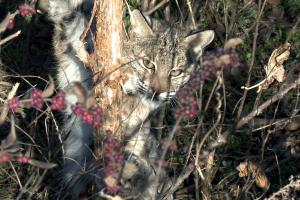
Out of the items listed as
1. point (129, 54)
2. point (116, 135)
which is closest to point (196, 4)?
point (129, 54)

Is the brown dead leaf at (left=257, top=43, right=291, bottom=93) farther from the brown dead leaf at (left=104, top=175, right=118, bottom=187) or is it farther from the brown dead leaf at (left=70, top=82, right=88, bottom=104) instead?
the brown dead leaf at (left=70, top=82, right=88, bottom=104)

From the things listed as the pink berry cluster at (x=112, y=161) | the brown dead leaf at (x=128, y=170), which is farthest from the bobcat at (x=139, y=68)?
the pink berry cluster at (x=112, y=161)

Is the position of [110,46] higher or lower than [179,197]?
higher

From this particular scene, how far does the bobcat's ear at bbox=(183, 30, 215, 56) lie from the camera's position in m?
3.93

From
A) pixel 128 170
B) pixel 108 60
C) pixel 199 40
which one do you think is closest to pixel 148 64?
pixel 199 40

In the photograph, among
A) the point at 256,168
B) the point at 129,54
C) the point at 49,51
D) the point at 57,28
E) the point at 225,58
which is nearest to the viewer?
the point at 225,58

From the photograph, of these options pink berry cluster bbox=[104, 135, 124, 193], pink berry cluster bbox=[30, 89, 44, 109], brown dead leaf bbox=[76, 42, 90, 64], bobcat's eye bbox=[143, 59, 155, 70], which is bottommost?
bobcat's eye bbox=[143, 59, 155, 70]

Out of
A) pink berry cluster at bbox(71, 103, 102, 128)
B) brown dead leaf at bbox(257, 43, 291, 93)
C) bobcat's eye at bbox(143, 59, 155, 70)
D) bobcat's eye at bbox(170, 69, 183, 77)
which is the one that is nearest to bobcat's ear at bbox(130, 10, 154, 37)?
bobcat's eye at bbox(143, 59, 155, 70)

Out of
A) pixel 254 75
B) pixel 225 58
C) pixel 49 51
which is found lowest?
pixel 254 75

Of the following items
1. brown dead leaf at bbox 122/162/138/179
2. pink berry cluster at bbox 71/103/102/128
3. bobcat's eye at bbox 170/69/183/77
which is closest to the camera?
pink berry cluster at bbox 71/103/102/128

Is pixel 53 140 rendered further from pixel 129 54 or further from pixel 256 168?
pixel 256 168

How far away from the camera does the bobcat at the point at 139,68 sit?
12.4 feet

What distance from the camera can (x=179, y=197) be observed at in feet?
13.1

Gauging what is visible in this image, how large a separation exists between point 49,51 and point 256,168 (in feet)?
7.58
